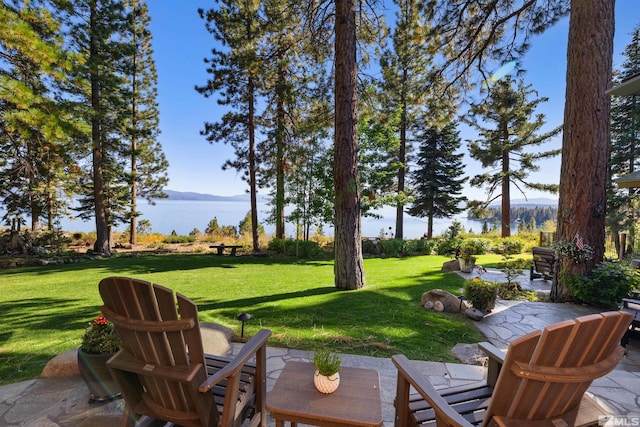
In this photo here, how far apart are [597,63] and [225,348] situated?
6.93 metres

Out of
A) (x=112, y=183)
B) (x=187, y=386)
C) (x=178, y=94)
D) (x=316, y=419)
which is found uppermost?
(x=178, y=94)

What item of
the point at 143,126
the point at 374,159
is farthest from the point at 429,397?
the point at 143,126

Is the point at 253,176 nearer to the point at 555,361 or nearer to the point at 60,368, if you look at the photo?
the point at 60,368

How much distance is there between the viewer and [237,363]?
1.48 meters

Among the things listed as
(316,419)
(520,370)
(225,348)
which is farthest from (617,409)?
(225,348)

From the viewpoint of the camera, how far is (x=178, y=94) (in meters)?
15.2

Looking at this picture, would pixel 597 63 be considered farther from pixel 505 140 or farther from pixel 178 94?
pixel 178 94

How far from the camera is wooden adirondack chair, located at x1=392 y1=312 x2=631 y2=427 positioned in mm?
1066

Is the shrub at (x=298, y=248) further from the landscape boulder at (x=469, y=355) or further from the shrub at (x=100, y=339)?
the shrub at (x=100, y=339)

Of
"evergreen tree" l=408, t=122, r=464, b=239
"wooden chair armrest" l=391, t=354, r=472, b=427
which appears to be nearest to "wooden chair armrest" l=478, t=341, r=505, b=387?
"wooden chair armrest" l=391, t=354, r=472, b=427

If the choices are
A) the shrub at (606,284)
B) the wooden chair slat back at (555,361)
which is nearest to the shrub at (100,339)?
the wooden chair slat back at (555,361)

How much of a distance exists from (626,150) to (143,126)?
24189mm

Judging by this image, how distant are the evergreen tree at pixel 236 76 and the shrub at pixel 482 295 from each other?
8.72 meters

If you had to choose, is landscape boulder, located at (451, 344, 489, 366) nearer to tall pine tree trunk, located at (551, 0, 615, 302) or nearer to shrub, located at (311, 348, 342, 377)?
shrub, located at (311, 348, 342, 377)
